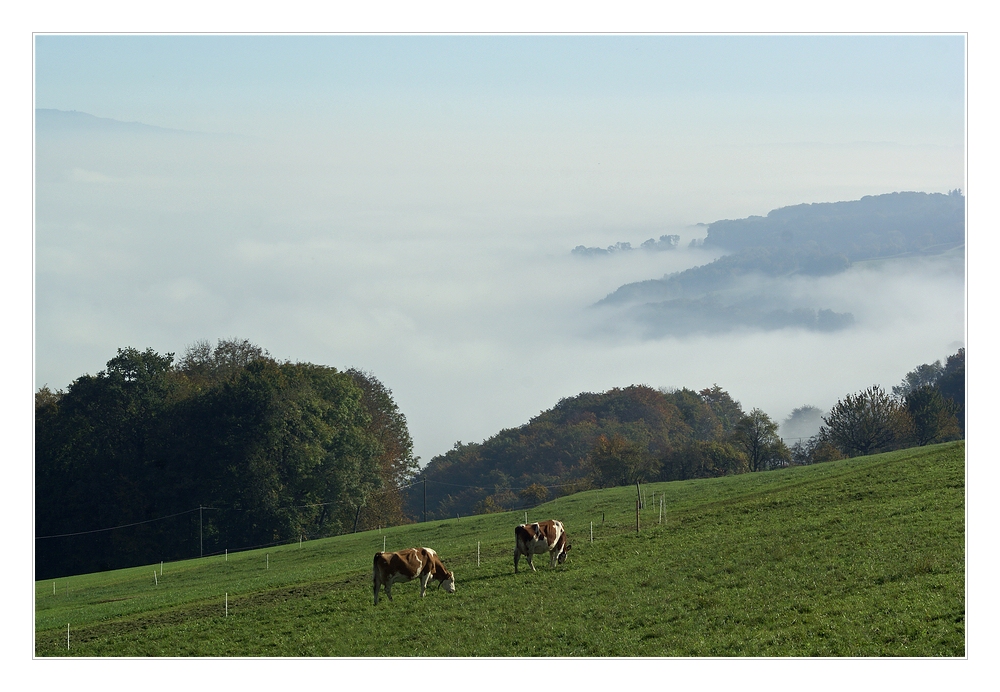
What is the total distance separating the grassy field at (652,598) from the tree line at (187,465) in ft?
84.7

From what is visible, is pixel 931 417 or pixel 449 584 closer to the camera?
pixel 449 584

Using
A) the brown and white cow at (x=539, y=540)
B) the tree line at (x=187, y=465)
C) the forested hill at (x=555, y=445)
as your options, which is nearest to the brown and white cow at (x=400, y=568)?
the brown and white cow at (x=539, y=540)

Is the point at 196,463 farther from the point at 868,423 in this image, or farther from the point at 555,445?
the point at 555,445

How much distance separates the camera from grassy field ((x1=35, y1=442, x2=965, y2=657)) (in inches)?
1043

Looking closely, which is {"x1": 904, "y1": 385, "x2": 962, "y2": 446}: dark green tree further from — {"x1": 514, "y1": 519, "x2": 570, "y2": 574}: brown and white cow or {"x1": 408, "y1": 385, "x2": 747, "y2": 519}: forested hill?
{"x1": 514, "y1": 519, "x2": 570, "y2": 574}: brown and white cow

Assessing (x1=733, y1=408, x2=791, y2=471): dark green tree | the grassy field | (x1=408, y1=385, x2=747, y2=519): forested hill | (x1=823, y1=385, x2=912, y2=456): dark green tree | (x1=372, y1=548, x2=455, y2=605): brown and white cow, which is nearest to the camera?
the grassy field

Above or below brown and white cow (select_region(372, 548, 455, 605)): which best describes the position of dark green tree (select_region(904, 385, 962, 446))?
above

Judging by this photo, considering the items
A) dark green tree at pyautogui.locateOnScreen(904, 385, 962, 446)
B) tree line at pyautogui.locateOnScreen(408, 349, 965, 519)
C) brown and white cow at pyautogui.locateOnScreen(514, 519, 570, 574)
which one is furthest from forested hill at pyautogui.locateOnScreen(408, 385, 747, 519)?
brown and white cow at pyautogui.locateOnScreen(514, 519, 570, 574)

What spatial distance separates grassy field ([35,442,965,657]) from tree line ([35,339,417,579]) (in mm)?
25814

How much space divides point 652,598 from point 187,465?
186ft

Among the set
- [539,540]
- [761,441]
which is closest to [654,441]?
[761,441]

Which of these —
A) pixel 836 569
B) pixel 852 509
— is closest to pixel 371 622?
pixel 836 569

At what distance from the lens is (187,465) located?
3098 inches

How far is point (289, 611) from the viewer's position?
34.0m
